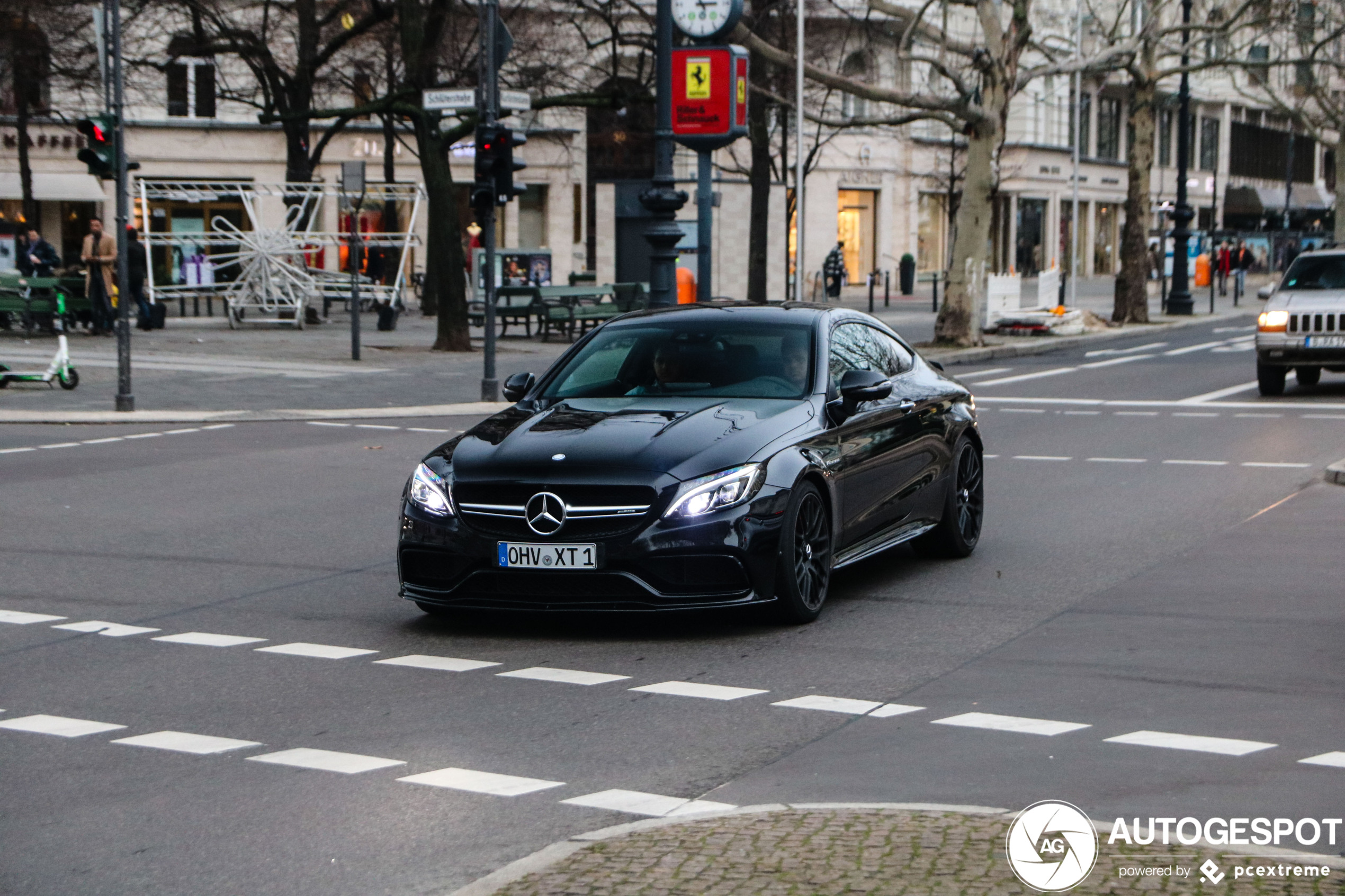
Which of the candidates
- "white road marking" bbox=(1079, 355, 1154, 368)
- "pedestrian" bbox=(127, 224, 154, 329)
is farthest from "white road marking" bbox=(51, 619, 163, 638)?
"pedestrian" bbox=(127, 224, 154, 329)

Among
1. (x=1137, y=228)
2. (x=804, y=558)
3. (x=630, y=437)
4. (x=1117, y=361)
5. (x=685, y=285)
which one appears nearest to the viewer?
(x=630, y=437)

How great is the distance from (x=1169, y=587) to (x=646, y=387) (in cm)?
294

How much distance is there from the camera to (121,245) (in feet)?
66.0

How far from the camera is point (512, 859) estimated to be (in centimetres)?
502

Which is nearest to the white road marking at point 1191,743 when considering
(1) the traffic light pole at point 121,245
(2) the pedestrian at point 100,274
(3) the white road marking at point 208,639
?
(3) the white road marking at point 208,639

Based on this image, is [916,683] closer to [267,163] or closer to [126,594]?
[126,594]

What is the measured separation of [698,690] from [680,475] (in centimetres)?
120

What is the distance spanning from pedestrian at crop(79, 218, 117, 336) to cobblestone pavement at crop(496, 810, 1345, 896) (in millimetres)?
26407

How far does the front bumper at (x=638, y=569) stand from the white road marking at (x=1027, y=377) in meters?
16.8

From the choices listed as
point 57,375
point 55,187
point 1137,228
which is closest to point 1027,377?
point 57,375

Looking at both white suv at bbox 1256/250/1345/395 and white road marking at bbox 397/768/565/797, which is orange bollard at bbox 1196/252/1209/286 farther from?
white road marking at bbox 397/768/565/797

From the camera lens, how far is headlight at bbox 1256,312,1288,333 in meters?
21.4

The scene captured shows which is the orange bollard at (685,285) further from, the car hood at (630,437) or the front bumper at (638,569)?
the front bumper at (638,569)

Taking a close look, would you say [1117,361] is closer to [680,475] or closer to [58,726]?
[680,475]
